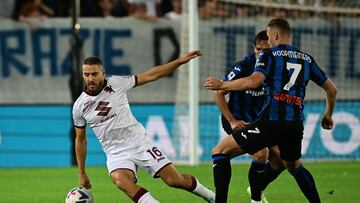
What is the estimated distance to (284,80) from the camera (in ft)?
30.6

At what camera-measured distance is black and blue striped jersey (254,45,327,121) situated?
30.5ft

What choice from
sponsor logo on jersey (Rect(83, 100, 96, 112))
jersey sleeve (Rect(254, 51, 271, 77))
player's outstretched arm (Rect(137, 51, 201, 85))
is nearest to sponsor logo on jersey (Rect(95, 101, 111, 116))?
sponsor logo on jersey (Rect(83, 100, 96, 112))

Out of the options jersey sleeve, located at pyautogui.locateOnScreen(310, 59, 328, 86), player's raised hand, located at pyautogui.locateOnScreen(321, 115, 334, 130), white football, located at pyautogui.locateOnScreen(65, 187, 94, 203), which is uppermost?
jersey sleeve, located at pyautogui.locateOnScreen(310, 59, 328, 86)

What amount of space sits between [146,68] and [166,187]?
5.64 meters

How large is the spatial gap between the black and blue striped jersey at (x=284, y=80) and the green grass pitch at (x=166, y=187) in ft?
7.94

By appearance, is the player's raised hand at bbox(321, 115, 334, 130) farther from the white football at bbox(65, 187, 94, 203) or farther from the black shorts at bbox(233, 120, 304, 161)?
the white football at bbox(65, 187, 94, 203)

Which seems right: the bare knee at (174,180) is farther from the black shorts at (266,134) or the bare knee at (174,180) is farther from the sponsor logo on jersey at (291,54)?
the sponsor logo on jersey at (291,54)

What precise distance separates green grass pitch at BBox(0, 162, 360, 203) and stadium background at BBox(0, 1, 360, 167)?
100 cm

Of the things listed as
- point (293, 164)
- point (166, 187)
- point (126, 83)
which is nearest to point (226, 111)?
point (293, 164)

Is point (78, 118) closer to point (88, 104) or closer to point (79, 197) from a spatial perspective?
point (88, 104)

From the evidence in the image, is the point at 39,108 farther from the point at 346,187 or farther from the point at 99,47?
the point at 346,187

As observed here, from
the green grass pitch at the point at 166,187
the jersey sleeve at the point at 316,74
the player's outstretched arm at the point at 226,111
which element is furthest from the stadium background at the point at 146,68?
the jersey sleeve at the point at 316,74

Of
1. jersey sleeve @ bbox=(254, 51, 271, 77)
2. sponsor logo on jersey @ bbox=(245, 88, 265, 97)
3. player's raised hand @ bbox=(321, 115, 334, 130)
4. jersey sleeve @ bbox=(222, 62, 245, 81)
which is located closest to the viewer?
jersey sleeve @ bbox=(254, 51, 271, 77)

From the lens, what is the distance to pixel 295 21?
1858 cm
